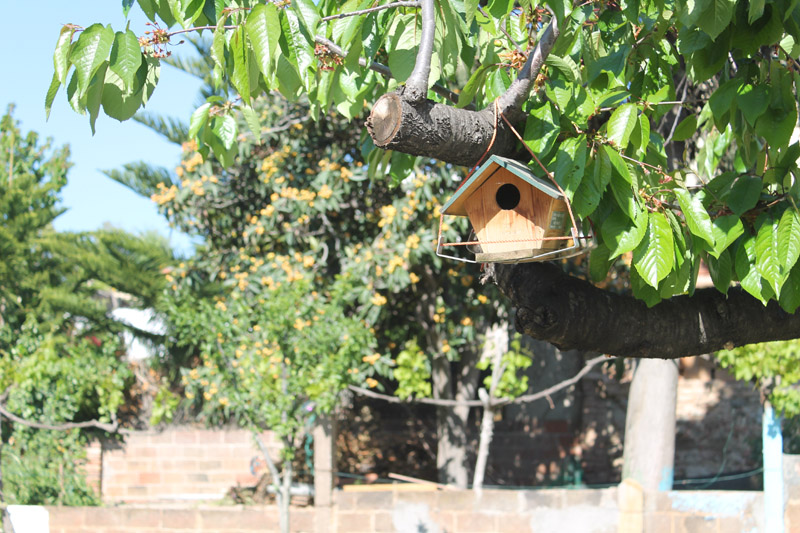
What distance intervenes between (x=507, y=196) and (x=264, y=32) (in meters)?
0.95

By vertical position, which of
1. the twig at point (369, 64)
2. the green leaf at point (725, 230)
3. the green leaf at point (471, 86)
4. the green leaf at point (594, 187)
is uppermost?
the twig at point (369, 64)

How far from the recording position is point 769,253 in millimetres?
2375

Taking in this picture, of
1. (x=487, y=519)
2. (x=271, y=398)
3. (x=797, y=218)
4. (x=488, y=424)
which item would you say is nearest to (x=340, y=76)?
(x=797, y=218)

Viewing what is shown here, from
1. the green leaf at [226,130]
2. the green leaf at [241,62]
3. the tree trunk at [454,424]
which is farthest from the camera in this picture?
the tree trunk at [454,424]

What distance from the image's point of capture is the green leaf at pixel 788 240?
230cm

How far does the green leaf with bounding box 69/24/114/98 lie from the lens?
2182 mm

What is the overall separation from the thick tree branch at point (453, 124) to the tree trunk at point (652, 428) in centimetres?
453

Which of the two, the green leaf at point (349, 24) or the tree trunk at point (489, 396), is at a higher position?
the green leaf at point (349, 24)

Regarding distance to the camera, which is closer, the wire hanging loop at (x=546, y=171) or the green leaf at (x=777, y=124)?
the wire hanging loop at (x=546, y=171)

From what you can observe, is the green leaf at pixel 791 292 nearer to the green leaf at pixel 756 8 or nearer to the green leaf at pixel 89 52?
the green leaf at pixel 756 8

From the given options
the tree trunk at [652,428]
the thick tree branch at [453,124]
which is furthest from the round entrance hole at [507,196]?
the tree trunk at [652,428]

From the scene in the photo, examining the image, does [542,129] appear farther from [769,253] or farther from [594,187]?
[769,253]

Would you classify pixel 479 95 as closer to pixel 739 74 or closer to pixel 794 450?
pixel 739 74

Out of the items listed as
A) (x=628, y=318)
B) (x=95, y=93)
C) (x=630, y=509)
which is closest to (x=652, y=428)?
(x=630, y=509)
